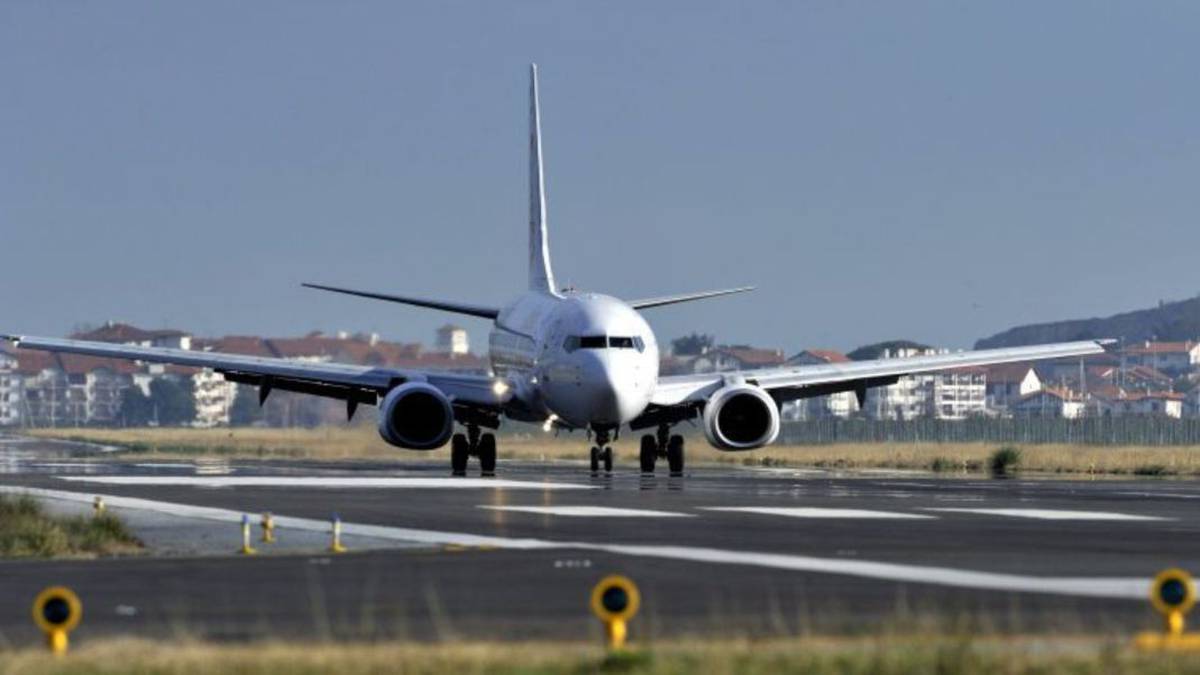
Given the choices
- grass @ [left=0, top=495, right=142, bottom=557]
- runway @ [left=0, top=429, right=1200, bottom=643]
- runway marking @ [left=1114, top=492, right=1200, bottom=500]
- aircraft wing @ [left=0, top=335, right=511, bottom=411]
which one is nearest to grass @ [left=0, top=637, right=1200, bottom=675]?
runway @ [left=0, top=429, right=1200, bottom=643]

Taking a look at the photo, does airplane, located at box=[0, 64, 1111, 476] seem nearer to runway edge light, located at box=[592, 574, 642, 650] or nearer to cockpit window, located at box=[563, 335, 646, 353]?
cockpit window, located at box=[563, 335, 646, 353]

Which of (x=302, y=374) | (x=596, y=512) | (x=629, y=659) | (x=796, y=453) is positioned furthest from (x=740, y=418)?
(x=629, y=659)

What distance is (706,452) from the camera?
270ft

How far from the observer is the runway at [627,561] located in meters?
22.5

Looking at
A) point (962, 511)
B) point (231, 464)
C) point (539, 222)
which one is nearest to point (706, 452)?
point (539, 222)

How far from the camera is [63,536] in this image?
108 feet

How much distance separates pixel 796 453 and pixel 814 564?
61.0m

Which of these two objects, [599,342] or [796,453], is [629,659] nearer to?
[599,342]

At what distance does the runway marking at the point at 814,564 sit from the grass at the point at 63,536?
3.15 m

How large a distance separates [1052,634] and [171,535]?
56.5 feet

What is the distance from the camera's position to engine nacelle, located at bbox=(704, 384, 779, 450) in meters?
66.3

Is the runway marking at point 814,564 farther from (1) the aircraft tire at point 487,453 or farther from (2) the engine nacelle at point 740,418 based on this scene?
(2) the engine nacelle at point 740,418

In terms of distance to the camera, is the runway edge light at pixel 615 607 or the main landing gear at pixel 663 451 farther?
the main landing gear at pixel 663 451

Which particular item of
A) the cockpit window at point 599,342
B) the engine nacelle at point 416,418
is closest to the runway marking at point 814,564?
the cockpit window at point 599,342
